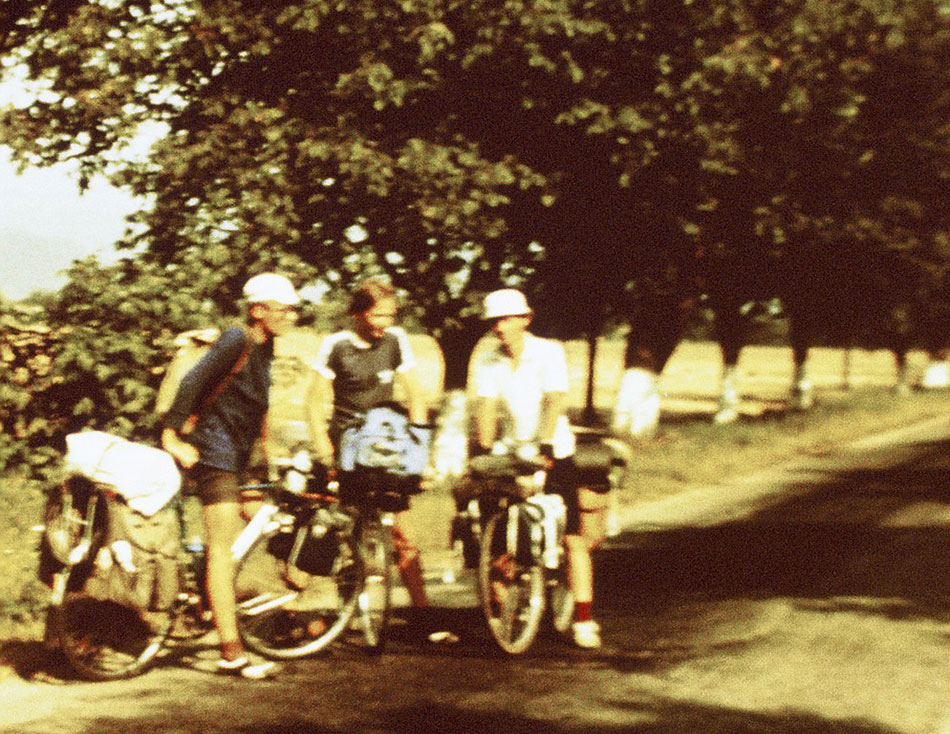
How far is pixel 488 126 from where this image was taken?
21.0 meters

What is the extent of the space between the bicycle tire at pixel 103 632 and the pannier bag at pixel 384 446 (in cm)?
125

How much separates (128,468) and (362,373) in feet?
5.34

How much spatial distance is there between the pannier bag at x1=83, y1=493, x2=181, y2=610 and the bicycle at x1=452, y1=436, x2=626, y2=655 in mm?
1584

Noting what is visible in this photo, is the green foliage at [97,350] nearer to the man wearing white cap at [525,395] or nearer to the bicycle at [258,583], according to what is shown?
the bicycle at [258,583]

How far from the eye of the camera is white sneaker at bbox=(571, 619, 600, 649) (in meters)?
8.51

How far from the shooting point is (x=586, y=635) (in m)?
8.51

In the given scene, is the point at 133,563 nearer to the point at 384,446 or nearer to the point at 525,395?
the point at 384,446

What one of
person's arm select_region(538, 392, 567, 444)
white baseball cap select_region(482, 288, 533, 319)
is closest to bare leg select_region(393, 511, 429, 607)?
person's arm select_region(538, 392, 567, 444)

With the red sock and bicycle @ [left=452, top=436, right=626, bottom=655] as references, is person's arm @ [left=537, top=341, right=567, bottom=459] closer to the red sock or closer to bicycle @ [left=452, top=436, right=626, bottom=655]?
bicycle @ [left=452, top=436, right=626, bottom=655]

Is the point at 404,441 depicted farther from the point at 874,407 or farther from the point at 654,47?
the point at 874,407

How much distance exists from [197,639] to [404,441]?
1465 mm

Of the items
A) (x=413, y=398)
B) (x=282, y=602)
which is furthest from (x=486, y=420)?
(x=282, y=602)

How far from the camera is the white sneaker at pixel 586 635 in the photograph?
335 inches

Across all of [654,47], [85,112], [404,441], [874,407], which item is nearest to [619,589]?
[404,441]
